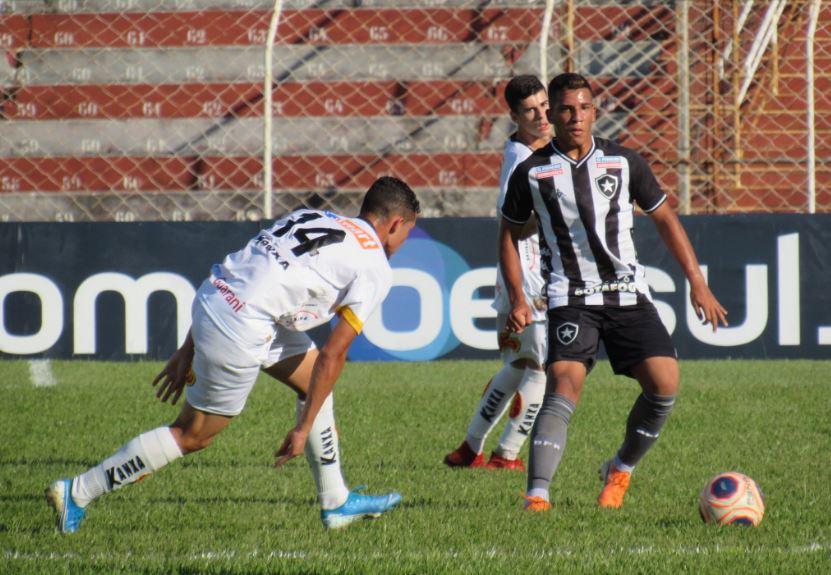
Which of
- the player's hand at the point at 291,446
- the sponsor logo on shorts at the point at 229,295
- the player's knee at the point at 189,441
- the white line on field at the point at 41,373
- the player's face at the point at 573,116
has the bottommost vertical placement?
the white line on field at the point at 41,373

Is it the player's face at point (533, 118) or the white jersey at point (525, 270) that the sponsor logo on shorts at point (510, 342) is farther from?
the player's face at point (533, 118)

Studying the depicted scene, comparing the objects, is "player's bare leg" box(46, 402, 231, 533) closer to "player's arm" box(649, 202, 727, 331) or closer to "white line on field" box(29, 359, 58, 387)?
"player's arm" box(649, 202, 727, 331)

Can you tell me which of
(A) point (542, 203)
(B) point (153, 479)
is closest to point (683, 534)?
(A) point (542, 203)

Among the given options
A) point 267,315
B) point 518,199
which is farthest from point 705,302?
point 267,315

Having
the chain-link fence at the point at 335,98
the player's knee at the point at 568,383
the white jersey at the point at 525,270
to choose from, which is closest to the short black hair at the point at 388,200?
the player's knee at the point at 568,383

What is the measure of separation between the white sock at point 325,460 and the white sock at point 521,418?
1790mm

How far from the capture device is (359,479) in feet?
19.8

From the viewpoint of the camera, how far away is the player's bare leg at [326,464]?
487cm

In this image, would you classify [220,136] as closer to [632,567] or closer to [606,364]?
[606,364]

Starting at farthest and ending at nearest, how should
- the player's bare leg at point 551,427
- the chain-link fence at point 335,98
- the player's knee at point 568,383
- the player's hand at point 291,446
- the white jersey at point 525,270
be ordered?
the chain-link fence at point 335,98, the white jersey at point 525,270, the player's knee at point 568,383, the player's bare leg at point 551,427, the player's hand at point 291,446

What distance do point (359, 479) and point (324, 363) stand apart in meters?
1.81

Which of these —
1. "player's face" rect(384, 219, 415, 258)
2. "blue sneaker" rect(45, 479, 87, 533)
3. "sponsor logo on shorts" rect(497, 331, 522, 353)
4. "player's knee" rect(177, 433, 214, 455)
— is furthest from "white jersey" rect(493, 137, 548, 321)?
"blue sneaker" rect(45, 479, 87, 533)

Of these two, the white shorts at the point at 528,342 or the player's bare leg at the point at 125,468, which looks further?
the white shorts at the point at 528,342

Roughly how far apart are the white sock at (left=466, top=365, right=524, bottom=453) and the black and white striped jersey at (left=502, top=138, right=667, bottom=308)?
1361mm
